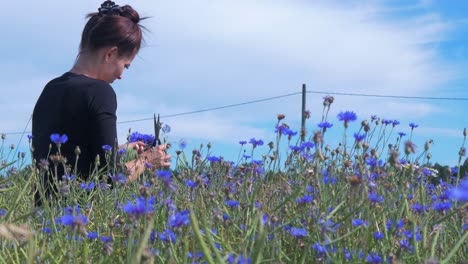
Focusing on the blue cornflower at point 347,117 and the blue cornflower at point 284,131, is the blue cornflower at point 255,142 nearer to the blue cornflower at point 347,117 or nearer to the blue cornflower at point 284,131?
the blue cornflower at point 284,131

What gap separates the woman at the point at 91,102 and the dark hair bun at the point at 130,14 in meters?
0.02

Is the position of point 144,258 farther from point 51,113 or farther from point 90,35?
point 90,35

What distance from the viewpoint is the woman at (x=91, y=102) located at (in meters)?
2.88

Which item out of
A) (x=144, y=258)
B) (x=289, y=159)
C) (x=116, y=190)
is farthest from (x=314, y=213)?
(x=116, y=190)

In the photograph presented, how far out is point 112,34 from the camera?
3.16 m

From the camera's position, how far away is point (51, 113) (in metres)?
2.96

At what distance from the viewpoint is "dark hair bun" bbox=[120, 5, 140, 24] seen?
3.40 meters

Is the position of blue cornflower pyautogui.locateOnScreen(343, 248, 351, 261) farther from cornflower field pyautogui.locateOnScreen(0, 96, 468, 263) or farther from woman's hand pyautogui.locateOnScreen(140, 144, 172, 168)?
Result: woman's hand pyautogui.locateOnScreen(140, 144, 172, 168)

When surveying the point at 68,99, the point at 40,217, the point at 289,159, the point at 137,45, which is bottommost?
the point at 40,217

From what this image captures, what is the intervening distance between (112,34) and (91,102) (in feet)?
1.44

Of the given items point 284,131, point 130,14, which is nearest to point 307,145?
point 284,131

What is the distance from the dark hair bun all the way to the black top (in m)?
0.52

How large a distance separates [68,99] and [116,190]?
49 cm

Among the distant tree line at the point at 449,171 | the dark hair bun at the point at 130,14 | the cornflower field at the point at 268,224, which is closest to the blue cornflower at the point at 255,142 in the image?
the cornflower field at the point at 268,224
